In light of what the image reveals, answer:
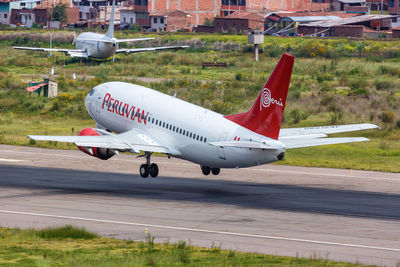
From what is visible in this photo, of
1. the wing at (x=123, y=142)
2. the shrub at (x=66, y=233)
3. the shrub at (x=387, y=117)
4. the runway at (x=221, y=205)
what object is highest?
the wing at (x=123, y=142)

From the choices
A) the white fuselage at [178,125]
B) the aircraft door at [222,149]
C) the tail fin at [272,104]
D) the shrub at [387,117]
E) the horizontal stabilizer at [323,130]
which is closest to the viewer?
the tail fin at [272,104]

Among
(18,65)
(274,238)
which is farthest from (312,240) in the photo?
(18,65)

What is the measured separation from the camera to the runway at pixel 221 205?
30.4 meters

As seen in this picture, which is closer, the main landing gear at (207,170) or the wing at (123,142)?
the wing at (123,142)

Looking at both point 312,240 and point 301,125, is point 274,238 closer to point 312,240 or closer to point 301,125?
point 312,240

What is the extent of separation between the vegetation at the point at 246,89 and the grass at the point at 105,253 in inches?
1067

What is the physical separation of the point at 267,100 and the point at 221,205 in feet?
19.5

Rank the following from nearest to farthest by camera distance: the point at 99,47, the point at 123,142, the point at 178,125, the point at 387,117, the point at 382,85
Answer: the point at 123,142, the point at 178,125, the point at 387,117, the point at 382,85, the point at 99,47

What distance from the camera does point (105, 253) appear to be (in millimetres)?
27609

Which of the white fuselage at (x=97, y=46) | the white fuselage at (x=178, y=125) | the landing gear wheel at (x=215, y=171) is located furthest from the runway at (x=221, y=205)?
the white fuselage at (x=97, y=46)

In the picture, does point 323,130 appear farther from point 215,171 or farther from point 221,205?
point 221,205

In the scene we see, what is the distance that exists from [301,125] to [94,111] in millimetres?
24426

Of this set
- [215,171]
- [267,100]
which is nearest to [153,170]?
[215,171]

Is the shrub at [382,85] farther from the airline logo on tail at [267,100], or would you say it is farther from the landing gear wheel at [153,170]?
the airline logo on tail at [267,100]
